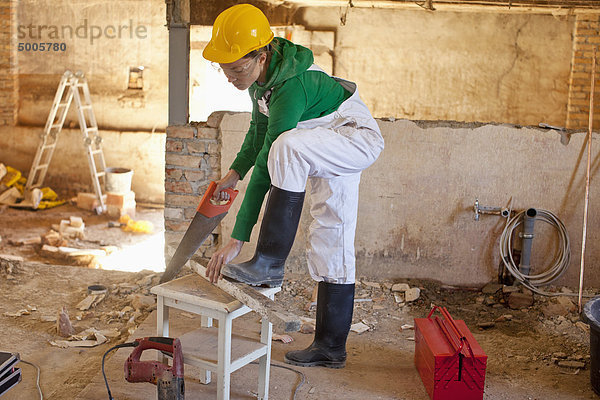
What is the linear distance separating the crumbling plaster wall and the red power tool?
6.53 meters

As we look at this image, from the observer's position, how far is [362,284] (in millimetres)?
4996

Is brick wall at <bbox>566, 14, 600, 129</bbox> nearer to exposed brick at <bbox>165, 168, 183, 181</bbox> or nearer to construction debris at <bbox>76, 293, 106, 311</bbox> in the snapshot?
exposed brick at <bbox>165, 168, 183, 181</bbox>

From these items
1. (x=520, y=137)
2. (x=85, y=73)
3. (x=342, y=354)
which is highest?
(x=85, y=73)

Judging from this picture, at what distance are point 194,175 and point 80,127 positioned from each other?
20.2 ft

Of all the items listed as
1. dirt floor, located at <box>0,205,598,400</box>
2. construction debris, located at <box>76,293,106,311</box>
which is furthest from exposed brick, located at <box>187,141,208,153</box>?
construction debris, located at <box>76,293,106,311</box>

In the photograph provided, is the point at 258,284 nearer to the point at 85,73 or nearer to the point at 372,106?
the point at 372,106

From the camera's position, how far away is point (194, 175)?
4.94m

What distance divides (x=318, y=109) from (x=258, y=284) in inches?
34.9

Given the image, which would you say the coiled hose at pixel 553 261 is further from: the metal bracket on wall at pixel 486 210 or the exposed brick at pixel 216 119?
the exposed brick at pixel 216 119

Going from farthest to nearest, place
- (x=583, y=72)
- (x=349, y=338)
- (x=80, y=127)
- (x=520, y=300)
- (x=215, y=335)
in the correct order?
(x=80, y=127) < (x=583, y=72) < (x=520, y=300) < (x=349, y=338) < (x=215, y=335)

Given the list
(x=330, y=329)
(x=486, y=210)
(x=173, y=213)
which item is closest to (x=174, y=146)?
(x=173, y=213)

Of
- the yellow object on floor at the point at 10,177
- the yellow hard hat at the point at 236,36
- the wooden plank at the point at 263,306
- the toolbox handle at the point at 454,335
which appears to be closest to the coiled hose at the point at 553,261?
the toolbox handle at the point at 454,335

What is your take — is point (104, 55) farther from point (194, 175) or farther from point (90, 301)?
point (90, 301)

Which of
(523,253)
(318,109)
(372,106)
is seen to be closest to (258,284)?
(318,109)
